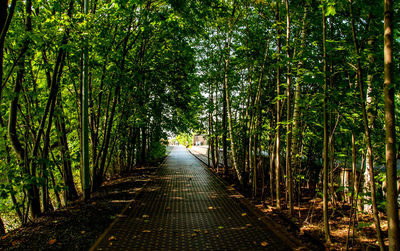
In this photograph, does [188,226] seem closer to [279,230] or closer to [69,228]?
[279,230]

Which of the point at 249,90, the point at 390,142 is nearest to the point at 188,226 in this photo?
the point at 390,142

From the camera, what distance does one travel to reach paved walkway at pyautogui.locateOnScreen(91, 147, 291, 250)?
4.00 meters

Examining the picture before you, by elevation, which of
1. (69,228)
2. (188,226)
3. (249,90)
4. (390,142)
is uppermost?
(249,90)

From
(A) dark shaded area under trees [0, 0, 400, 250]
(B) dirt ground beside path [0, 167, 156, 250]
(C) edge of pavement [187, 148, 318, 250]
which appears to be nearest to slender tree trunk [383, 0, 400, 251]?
(A) dark shaded area under trees [0, 0, 400, 250]

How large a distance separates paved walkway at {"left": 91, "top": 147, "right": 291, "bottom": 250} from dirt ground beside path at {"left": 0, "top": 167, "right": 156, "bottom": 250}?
0.94 feet

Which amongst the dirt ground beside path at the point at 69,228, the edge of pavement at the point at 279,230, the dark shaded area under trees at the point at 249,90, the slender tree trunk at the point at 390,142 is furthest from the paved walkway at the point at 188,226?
the slender tree trunk at the point at 390,142

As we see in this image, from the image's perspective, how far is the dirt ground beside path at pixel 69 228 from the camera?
12.8ft

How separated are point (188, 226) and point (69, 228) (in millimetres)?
2368

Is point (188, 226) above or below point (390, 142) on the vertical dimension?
below

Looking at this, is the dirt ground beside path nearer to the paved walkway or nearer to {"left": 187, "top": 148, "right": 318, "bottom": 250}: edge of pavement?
the paved walkway

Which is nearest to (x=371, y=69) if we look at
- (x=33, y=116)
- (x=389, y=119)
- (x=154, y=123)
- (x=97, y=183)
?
(x=389, y=119)

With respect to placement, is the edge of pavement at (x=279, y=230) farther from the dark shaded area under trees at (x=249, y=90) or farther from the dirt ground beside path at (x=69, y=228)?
the dirt ground beside path at (x=69, y=228)

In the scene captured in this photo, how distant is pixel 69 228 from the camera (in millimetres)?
4617

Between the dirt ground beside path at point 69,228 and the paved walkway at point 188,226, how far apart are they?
0.29 metres
